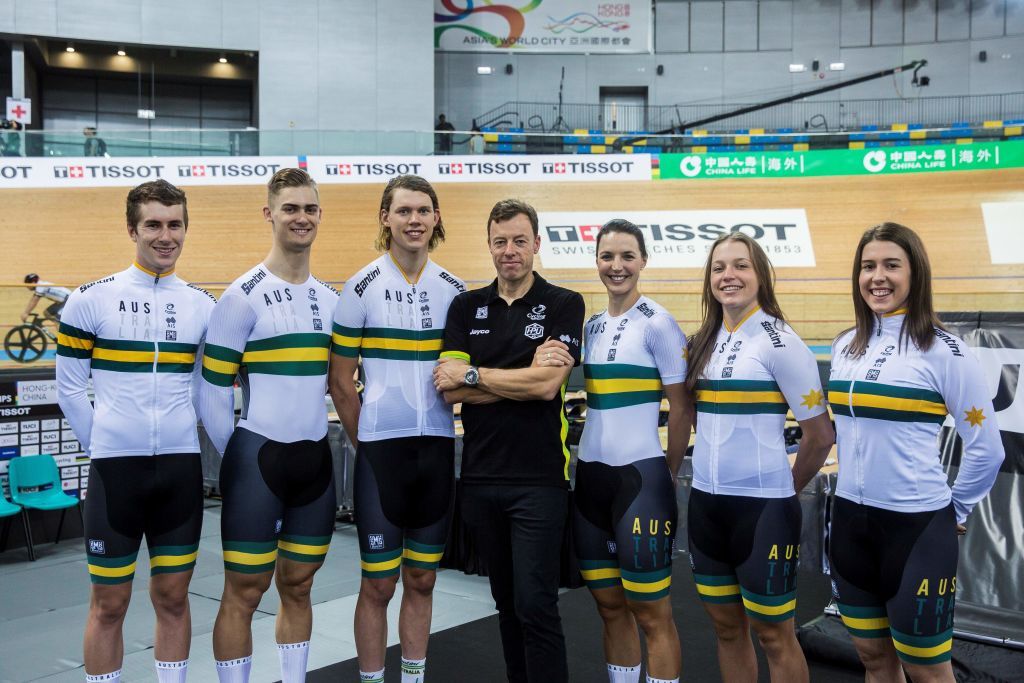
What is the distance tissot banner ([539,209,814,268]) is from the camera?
16.1 m

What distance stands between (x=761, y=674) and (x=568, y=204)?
45.3 ft

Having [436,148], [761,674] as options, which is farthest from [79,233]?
[761,674]

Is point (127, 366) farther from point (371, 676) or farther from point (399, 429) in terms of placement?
point (371, 676)

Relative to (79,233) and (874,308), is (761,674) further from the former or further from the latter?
(79,233)

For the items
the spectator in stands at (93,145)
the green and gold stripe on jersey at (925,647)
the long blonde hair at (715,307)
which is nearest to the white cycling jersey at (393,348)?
the long blonde hair at (715,307)

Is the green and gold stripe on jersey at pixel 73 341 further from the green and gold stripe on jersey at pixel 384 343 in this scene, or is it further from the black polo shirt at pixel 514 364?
the black polo shirt at pixel 514 364

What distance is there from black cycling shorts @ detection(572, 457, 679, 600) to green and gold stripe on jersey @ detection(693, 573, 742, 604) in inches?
5.5

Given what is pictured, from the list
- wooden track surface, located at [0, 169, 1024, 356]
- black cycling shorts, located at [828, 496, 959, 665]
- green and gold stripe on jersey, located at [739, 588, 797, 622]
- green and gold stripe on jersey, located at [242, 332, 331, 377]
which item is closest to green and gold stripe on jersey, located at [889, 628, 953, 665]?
black cycling shorts, located at [828, 496, 959, 665]

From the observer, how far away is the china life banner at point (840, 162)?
1688 centimetres

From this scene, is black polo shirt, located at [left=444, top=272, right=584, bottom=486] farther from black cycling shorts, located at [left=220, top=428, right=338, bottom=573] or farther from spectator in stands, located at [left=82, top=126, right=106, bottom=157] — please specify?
spectator in stands, located at [left=82, top=126, right=106, bottom=157]

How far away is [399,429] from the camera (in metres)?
2.92

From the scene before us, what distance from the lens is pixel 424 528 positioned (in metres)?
2.97

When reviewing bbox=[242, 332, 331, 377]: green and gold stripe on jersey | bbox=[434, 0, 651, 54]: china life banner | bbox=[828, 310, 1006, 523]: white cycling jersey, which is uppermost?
bbox=[434, 0, 651, 54]: china life banner

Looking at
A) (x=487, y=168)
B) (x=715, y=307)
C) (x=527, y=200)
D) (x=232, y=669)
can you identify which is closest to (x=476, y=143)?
(x=487, y=168)
